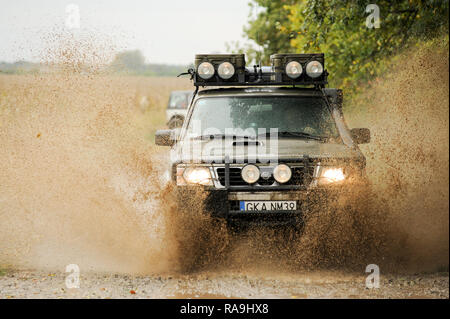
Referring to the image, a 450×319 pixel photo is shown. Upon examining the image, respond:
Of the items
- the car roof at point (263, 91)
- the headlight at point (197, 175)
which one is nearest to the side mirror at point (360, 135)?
the car roof at point (263, 91)

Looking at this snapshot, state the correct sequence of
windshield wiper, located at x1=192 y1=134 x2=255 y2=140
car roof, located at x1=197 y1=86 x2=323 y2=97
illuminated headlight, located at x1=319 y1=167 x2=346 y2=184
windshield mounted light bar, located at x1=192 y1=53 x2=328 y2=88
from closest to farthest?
illuminated headlight, located at x1=319 y1=167 x2=346 y2=184
windshield wiper, located at x1=192 y1=134 x2=255 y2=140
windshield mounted light bar, located at x1=192 y1=53 x2=328 y2=88
car roof, located at x1=197 y1=86 x2=323 y2=97

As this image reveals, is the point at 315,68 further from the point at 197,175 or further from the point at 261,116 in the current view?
the point at 197,175

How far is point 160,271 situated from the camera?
18.8ft

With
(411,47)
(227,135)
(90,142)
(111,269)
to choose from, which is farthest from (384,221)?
(411,47)

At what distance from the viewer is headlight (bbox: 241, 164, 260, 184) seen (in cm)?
557

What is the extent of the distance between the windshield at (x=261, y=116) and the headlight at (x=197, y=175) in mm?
854

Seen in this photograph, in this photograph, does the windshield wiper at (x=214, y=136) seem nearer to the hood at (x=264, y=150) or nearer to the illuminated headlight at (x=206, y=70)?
the hood at (x=264, y=150)

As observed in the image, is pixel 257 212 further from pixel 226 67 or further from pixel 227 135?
pixel 226 67

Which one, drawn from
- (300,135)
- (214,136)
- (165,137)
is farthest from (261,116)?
(165,137)

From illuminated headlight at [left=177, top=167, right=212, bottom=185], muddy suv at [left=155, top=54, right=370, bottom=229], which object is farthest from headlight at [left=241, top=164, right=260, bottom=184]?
illuminated headlight at [left=177, top=167, right=212, bottom=185]

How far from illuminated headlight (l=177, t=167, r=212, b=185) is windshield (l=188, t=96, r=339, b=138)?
85 centimetres

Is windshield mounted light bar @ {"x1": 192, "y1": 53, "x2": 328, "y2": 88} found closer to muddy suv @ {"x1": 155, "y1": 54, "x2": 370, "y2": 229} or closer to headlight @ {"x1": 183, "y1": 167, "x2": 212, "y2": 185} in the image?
muddy suv @ {"x1": 155, "y1": 54, "x2": 370, "y2": 229}

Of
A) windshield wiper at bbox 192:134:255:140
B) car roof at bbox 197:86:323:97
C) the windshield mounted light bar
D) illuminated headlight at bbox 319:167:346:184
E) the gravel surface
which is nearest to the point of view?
the gravel surface

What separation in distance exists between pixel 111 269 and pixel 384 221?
2.82 meters
